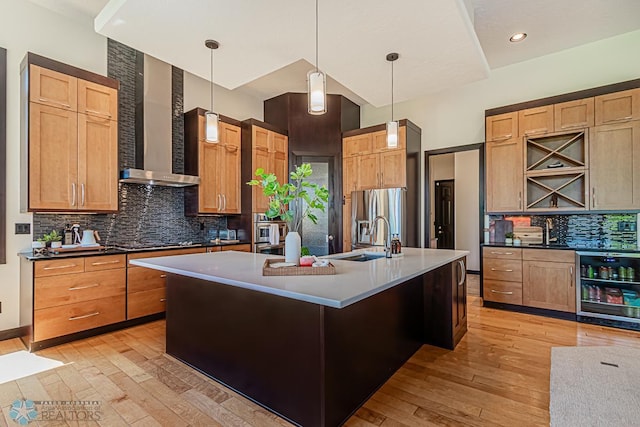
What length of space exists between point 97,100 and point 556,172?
210 inches

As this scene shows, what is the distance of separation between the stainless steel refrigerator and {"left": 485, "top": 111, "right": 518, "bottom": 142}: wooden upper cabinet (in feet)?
4.49

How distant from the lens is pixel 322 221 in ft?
17.5

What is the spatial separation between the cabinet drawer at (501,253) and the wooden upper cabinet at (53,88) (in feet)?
16.5

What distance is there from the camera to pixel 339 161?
534cm

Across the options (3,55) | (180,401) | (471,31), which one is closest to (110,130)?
(3,55)

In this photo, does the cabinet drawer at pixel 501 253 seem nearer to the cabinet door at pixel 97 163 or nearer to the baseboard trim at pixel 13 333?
the cabinet door at pixel 97 163

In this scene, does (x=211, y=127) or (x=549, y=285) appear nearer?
(x=211, y=127)

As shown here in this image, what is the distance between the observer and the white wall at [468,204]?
6418 mm

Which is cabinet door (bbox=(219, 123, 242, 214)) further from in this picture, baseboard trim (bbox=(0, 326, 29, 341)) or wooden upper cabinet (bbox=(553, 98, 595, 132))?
wooden upper cabinet (bbox=(553, 98, 595, 132))

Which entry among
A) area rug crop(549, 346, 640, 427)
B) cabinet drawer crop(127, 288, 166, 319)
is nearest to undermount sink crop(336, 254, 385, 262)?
Answer: area rug crop(549, 346, 640, 427)

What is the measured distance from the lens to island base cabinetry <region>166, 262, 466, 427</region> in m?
1.68

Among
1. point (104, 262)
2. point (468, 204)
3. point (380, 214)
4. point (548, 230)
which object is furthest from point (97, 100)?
point (468, 204)

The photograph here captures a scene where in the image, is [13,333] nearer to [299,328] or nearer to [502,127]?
[299,328]

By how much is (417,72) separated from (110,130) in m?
3.40
